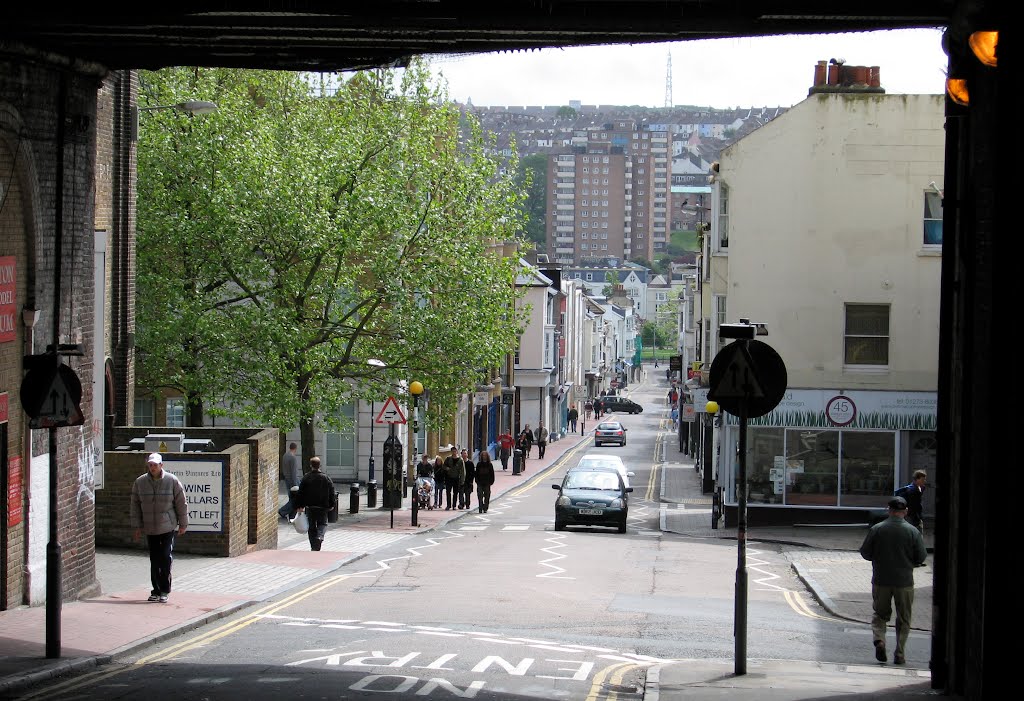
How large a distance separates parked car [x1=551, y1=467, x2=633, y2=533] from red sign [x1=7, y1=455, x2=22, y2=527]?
1570 cm

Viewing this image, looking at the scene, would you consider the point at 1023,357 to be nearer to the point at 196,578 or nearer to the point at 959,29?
the point at 959,29

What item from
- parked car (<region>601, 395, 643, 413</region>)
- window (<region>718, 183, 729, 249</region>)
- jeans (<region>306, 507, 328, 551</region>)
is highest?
window (<region>718, 183, 729, 249</region>)

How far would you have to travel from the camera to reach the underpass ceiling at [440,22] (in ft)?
34.7

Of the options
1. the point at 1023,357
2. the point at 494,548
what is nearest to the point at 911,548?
the point at 1023,357

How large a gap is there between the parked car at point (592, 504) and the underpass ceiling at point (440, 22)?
57.1 feet

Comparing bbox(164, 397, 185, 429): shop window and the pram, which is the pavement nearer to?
the pram

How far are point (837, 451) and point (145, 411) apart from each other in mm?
22117

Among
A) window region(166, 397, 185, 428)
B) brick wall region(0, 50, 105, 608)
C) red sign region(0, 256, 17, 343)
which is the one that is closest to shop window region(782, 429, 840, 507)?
brick wall region(0, 50, 105, 608)

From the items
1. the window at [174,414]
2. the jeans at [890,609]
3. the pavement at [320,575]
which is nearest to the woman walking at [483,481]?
the pavement at [320,575]

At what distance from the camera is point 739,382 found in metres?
11.7

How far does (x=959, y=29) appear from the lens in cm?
1045

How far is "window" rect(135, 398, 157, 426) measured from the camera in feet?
139

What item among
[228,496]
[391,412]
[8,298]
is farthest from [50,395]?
[391,412]

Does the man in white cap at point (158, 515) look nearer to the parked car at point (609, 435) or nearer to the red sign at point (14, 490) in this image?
the red sign at point (14, 490)
